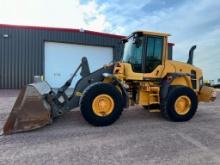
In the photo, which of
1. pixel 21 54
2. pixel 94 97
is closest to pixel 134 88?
pixel 94 97

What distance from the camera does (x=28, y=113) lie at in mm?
5215

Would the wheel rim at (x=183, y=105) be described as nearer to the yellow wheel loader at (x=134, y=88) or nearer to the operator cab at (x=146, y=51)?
the yellow wheel loader at (x=134, y=88)

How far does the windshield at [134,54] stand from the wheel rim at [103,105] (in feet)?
4.17

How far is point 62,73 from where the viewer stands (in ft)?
52.1

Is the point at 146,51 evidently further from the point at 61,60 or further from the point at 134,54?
the point at 61,60

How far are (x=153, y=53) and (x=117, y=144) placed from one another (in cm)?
303

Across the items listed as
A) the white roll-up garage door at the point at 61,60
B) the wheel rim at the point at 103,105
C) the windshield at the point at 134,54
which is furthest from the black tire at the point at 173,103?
the white roll-up garage door at the point at 61,60

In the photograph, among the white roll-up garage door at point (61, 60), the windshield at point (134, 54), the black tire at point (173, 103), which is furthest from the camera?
the white roll-up garage door at point (61, 60)

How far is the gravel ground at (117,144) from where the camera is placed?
13.0ft

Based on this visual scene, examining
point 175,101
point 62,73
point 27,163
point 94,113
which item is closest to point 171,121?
point 175,101

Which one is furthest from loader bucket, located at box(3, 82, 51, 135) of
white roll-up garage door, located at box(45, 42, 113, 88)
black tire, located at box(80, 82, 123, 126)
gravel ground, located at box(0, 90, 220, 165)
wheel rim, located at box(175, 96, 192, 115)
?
white roll-up garage door, located at box(45, 42, 113, 88)

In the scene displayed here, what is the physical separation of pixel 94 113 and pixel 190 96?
110 inches

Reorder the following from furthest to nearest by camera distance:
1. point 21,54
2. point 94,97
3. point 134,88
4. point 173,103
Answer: point 21,54 < point 134,88 < point 173,103 < point 94,97

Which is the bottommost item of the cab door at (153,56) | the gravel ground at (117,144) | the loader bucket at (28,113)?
the gravel ground at (117,144)
